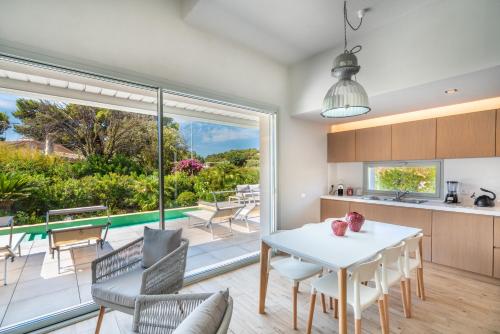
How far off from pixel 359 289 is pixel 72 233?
3.20 meters

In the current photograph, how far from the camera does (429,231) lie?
10.8 ft

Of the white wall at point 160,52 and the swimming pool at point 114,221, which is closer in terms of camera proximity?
the white wall at point 160,52

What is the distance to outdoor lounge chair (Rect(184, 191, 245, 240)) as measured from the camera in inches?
159

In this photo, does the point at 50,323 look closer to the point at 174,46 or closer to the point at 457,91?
the point at 174,46

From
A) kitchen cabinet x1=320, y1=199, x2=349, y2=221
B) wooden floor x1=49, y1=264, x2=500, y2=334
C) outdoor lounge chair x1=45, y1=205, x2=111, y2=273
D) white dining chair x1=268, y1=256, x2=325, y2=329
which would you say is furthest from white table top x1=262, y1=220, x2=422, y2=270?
outdoor lounge chair x1=45, y1=205, x2=111, y2=273

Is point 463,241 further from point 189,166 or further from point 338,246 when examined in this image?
point 189,166

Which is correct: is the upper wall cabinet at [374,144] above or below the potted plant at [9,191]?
above

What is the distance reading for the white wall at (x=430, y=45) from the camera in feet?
7.19

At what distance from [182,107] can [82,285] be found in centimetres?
250

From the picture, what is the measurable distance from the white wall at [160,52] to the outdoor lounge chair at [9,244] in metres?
1.59

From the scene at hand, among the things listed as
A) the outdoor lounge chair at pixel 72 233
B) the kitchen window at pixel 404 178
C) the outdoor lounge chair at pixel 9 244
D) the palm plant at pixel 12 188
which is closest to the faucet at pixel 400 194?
the kitchen window at pixel 404 178

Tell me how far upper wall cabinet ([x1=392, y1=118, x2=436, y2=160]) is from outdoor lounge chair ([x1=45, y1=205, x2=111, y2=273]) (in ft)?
14.1

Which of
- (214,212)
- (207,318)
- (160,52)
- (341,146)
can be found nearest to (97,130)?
(160,52)

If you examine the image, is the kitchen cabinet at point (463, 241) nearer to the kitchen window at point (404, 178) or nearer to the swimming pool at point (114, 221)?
the kitchen window at point (404, 178)
